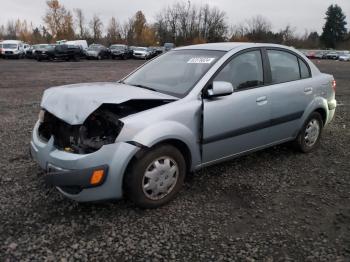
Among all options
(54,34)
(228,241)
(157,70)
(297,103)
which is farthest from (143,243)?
(54,34)

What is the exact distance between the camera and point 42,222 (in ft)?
10.8

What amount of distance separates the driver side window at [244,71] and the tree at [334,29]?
94.3 meters

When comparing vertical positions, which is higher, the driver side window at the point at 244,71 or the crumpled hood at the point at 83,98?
the driver side window at the point at 244,71

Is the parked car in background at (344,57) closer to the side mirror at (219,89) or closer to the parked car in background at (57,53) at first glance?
the parked car in background at (57,53)

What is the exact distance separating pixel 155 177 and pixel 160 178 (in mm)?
63

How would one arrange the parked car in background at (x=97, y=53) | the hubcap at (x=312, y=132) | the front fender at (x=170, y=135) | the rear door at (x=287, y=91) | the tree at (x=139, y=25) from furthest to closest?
the tree at (x=139, y=25)
the parked car in background at (x=97, y=53)
the hubcap at (x=312, y=132)
the rear door at (x=287, y=91)
the front fender at (x=170, y=135)

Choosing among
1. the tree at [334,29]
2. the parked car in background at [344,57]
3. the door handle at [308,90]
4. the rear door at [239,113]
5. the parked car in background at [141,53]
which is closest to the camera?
the rear door at [239,113]

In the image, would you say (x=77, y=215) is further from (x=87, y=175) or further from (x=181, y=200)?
(x=181, y=200)

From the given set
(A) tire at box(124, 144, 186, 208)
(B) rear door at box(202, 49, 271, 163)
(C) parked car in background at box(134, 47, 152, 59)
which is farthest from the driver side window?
(C) parked car in background at box(134, 47, 152, 59)

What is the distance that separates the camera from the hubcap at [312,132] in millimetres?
5199

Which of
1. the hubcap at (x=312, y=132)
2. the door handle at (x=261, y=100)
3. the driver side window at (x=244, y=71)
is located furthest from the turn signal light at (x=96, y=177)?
the hubcap at (x=312, y=132)

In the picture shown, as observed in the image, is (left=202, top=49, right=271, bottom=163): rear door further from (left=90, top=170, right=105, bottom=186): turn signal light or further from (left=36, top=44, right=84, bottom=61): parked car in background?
(left=36, top=44, right=84, bottom=61): parked car in background

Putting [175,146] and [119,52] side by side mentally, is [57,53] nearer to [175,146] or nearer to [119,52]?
[119,52]

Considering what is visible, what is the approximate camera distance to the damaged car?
3227 mm
